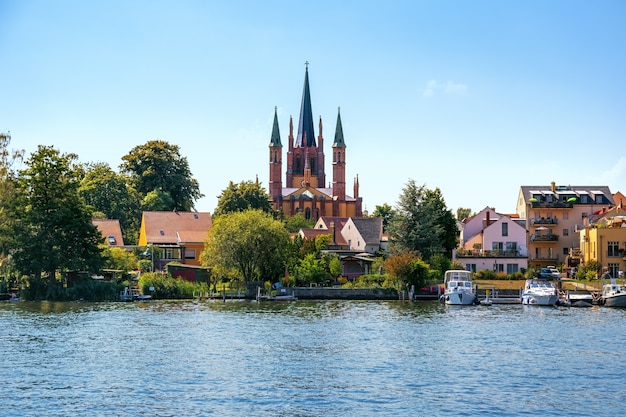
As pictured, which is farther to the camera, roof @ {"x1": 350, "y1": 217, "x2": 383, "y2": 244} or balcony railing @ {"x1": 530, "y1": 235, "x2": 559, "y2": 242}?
roof @ {"x1": 350, "y1": 217, "x2": 383, "y2": 244}

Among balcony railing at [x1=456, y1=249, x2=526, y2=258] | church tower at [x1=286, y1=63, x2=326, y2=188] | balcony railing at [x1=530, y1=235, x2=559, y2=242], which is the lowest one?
balcony railing at [x1=456, y1=249, x2=526, y2=258]

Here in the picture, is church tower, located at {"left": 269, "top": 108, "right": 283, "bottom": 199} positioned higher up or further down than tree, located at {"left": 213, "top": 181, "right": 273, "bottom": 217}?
higher up

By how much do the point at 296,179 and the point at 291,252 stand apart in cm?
10140

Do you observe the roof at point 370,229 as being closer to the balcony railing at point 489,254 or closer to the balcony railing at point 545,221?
the balcony railing at point 489,254

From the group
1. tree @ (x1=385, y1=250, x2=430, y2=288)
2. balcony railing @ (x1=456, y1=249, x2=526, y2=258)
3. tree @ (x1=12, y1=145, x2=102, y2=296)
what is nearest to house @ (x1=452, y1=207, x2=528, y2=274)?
balcony railing @ (x1=456, y1=249, x2=526, y2=258)

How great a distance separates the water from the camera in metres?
31.2

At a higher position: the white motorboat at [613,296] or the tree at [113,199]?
the tree at [113,199]

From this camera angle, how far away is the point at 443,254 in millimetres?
98188

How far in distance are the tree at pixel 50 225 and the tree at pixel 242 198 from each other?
37.9 meters

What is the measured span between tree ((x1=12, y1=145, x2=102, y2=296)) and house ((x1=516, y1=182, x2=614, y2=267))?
5060cm

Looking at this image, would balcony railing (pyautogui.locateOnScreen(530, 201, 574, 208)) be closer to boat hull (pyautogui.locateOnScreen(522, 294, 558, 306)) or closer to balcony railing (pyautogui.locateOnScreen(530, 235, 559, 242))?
balcony railing (pyautogui.locateOnScreen(530, 235, 559, 242))

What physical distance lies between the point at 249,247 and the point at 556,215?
42255 millimetres

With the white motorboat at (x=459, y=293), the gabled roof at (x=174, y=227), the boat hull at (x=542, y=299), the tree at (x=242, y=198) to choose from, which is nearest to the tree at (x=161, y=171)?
the tree at (x=242, y=198)

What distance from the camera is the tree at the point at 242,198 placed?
121188 millimetres
